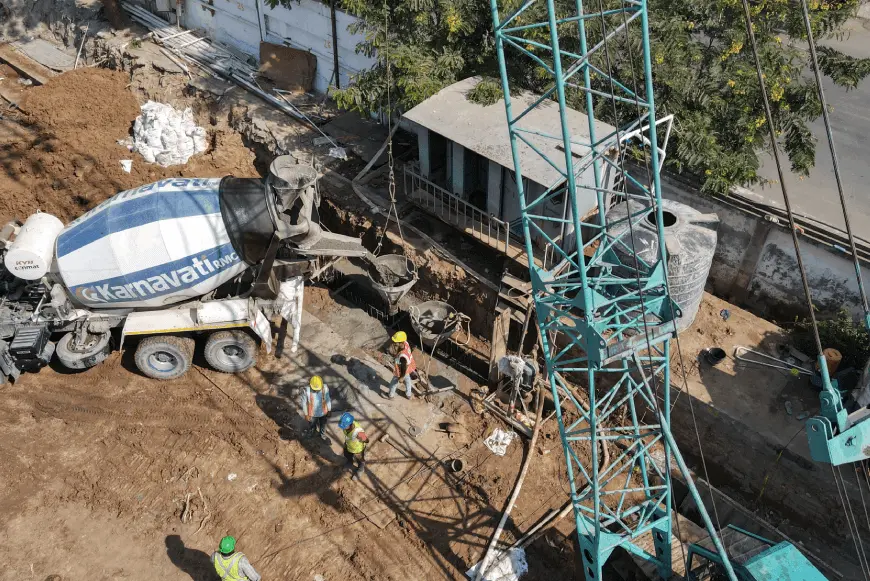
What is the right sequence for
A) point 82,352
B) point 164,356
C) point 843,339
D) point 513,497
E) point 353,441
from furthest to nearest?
point 164,356, point 843,339, point 82,352, point 513,497, point 353,441

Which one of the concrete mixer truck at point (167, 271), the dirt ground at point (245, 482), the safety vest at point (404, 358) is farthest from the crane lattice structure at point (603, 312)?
the concrete mixer truck at point (167, 271)

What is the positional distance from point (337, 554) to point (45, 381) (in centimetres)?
717

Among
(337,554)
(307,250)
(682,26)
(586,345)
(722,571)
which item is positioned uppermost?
(682,26)

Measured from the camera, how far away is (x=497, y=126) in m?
14.8

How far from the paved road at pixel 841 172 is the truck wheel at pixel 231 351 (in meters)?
11.9

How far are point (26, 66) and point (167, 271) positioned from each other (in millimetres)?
15819

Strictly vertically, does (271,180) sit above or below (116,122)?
above

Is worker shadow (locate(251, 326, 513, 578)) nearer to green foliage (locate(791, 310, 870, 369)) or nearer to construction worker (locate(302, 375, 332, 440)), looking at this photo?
construction worker (locate(302, 375, 332, 440))

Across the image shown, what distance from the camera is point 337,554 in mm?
11750

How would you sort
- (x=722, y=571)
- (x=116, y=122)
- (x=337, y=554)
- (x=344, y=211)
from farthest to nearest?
(x=116, y=122) < (x=344, y=211) < (x=337, y=554) < (x=722, y=571)

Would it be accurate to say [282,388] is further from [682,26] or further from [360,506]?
[682,26]

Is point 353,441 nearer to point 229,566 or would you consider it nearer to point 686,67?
point 229,566

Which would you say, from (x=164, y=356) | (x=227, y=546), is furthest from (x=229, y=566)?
(x=164, y=356)

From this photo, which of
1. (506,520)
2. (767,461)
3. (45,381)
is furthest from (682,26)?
(45,381)
